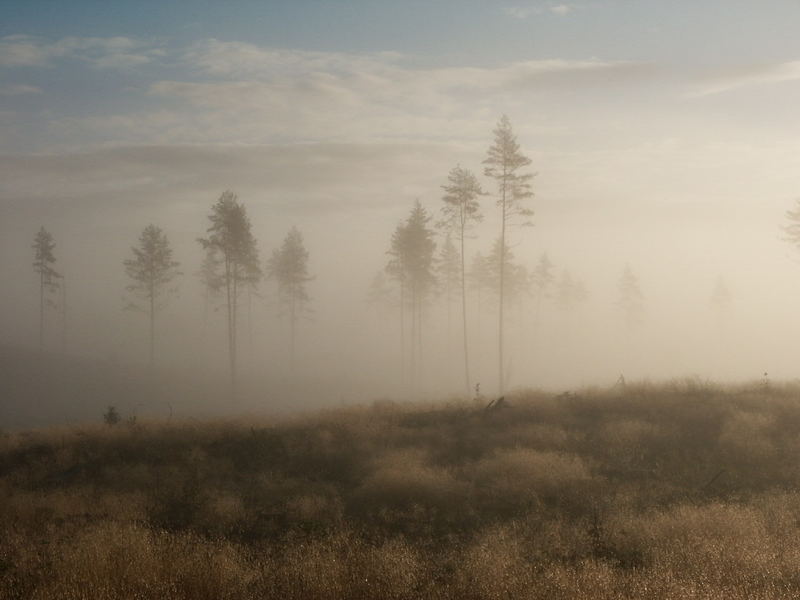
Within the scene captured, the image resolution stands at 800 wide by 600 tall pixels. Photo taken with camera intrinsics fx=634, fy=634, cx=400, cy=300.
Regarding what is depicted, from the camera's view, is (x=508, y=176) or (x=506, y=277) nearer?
(x=508, y=176)

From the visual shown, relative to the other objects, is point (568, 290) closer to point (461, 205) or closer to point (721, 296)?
point (721, 296)

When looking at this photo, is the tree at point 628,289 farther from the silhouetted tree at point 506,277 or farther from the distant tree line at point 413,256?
the silhouetted tree at point 506,277

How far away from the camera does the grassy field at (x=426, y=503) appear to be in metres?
7.84

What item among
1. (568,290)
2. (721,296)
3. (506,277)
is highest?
(506,277)

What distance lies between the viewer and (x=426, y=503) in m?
11.6

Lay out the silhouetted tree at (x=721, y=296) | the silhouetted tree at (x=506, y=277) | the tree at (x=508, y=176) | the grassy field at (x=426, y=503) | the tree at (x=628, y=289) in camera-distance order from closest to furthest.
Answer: the grassy field at (x=426, y=503) < the tree at (x=508, y=176) < the silhouetted tree at (x=506, y=277) < the tree at (x=628, y=289) < the silhouetted tree at (x=721, y=296)

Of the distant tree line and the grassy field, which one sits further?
the distant tree line

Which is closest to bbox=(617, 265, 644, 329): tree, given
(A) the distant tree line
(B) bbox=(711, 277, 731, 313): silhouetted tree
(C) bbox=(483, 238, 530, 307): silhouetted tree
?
(A) the distant tree line

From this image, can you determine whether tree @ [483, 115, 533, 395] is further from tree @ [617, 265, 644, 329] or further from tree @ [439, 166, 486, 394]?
tree @ [617, 265, 644, 329]

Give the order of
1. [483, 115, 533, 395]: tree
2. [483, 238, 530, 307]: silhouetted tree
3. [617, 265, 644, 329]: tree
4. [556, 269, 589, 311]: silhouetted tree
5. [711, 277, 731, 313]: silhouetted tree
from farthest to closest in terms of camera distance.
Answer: [711, 277, 731, 313]: silhouetted tree < [556, 269, 589, 311]: silhouetted tree < [617, 265, 644, 329]: tree < [483, 238, 530, 307]: silhouetted tree < [483, 115, 533, 395]: tree

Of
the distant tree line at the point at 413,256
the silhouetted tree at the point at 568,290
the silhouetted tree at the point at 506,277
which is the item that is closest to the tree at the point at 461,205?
the distant tree line at the point at 413,256

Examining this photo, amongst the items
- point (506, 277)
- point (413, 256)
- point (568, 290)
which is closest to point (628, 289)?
point (568, 290)

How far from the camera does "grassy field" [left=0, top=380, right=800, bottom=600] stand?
7.84 m

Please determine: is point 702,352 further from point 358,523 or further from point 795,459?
point 358,523
